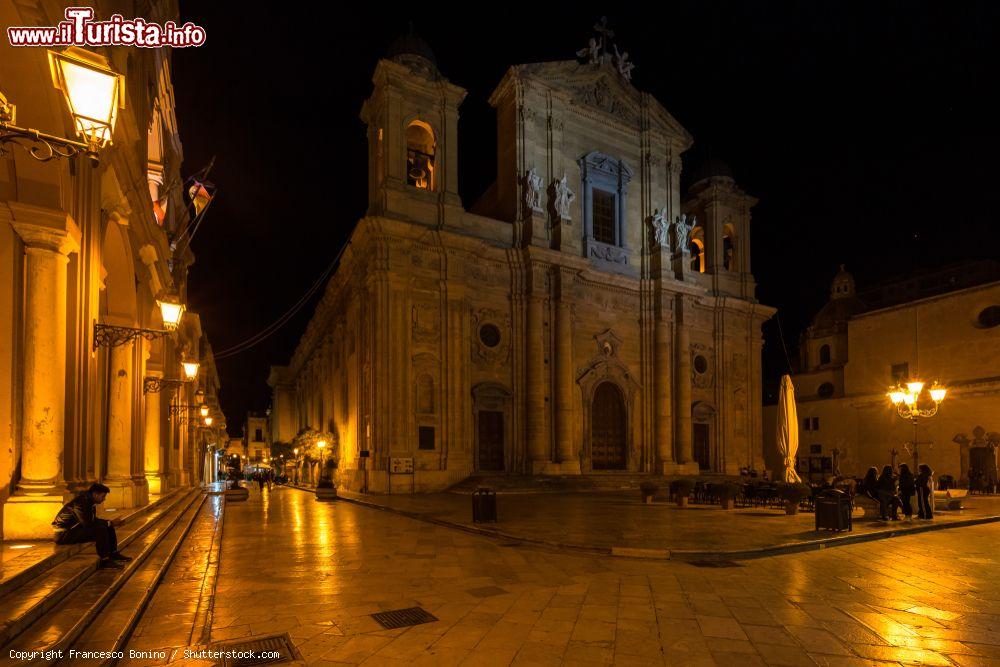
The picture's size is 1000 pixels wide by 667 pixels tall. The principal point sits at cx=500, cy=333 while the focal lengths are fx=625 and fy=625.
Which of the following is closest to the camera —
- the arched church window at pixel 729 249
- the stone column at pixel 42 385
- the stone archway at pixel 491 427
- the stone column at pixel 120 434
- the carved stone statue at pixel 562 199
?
the stone column at pixel 42 385

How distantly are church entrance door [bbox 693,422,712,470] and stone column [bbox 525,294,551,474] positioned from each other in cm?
1006

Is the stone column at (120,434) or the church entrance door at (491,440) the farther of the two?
the church entrance door at (491,440)

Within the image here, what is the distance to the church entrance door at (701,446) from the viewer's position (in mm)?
33656

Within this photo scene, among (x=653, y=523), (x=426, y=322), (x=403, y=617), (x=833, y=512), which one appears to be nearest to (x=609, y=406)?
(x=426, y=322)

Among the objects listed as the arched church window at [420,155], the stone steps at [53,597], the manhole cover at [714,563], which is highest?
the arched church window at [420,155]

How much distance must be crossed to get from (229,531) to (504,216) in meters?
20.9

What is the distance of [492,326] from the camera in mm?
28328

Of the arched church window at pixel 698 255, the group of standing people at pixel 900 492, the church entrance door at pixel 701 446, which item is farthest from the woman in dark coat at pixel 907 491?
the arched church window at pixel 698 255

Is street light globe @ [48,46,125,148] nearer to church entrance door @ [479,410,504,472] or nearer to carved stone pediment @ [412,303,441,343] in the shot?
carved stone pediment @ [412,303,441,343]

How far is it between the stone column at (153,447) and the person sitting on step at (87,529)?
11.6 m

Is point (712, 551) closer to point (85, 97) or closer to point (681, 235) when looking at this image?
point (85, 97)

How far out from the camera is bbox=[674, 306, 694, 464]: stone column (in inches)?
1257

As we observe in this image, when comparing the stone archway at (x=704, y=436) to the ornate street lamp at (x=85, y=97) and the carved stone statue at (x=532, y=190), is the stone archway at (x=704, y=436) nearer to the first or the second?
the carved stone statue at (x=532, y=190)

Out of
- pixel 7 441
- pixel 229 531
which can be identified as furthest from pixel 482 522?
pixel 7 441
